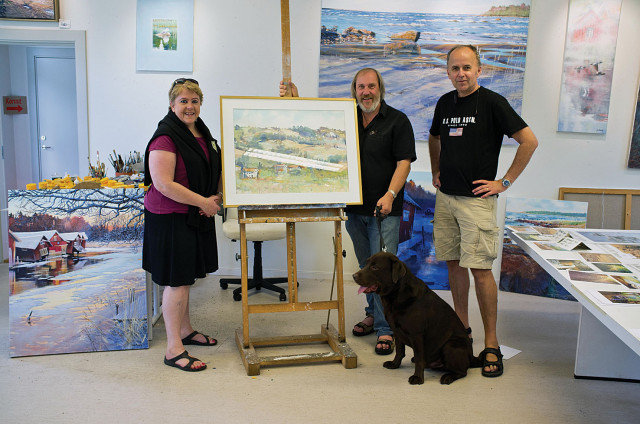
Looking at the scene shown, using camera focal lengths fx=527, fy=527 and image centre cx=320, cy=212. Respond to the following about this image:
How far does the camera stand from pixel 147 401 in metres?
2.37

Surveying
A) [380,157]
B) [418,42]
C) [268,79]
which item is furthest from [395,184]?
[268,79]

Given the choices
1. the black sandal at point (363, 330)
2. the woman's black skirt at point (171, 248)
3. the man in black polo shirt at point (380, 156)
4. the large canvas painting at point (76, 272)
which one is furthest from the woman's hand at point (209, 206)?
the black sandal at point (363, 330)

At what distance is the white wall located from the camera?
415 cm

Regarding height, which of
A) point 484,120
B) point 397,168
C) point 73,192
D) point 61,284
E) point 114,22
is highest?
point 114,22

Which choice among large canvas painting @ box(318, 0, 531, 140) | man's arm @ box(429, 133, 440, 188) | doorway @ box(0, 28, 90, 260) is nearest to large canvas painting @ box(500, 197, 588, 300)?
large canvas painting @ box(318, 0, 531, 140)

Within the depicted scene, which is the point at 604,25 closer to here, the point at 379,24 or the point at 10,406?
the point at 379,24

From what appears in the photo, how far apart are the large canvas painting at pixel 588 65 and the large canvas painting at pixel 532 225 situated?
63cm

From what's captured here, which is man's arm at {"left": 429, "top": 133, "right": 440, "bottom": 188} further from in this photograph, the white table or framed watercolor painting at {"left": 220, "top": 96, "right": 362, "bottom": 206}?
the white table

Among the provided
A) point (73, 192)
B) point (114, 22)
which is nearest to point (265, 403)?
point (73, 192)

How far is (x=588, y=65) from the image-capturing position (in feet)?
13.5

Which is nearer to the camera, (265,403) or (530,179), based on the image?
(265,403)

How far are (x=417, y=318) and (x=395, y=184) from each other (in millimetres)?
765

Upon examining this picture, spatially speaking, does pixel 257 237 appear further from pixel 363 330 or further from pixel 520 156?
pixel 520 156

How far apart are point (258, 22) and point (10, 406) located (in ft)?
10.6
